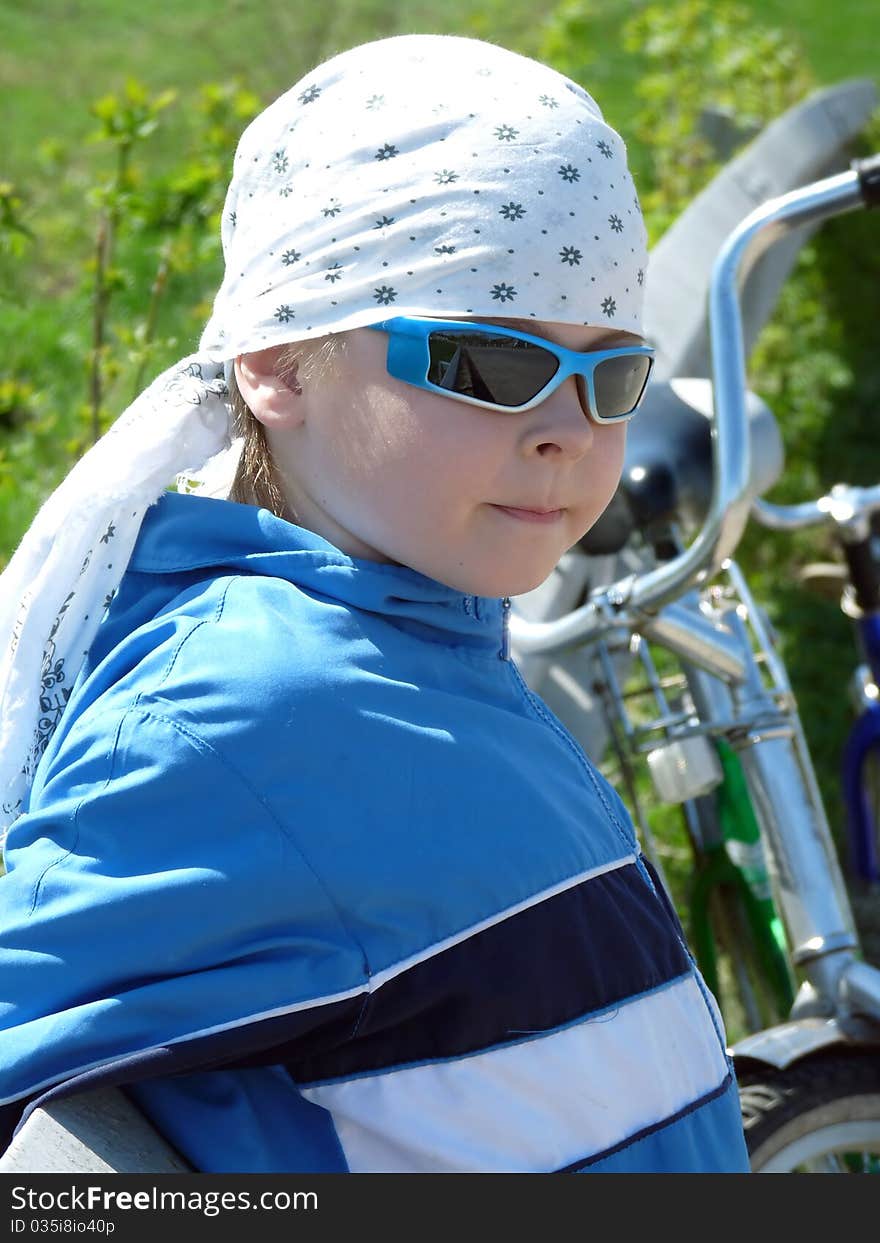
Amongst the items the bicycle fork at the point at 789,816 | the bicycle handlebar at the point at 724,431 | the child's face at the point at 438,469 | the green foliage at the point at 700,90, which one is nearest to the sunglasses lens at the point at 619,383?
the child's face at the point at 438,469

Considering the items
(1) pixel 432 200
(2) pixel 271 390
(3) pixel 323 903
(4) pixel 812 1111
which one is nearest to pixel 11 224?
(2) pixel 271 390

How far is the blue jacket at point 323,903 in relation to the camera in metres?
1.18

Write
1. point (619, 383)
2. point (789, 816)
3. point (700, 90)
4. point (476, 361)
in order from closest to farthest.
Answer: point (476, 361)
point (619, 383)
point (789, 816)
point (700, 90)

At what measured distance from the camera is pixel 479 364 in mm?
1366

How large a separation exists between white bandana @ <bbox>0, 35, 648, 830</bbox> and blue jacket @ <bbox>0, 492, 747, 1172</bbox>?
6cm


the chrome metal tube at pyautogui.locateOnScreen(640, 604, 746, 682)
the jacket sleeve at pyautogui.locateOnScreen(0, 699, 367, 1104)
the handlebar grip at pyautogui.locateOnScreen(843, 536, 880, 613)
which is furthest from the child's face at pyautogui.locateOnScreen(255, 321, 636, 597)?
the handlebar grip at pyautogui.locateOnScreen(843, 536, 880, 613)

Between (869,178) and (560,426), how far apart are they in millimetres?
1157

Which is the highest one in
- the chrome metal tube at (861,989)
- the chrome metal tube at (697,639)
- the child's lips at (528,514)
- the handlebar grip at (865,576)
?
the child's lips at (528,514)

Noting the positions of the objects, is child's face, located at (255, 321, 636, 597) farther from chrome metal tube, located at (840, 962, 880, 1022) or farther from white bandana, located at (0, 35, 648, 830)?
chrome metal tube, located at (840, 962, 880, 1022)

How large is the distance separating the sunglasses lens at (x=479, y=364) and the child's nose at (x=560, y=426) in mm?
36

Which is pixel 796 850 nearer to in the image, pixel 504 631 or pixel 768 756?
pixel 768 756

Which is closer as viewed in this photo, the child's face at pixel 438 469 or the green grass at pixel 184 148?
the child's face at pixel 438 469

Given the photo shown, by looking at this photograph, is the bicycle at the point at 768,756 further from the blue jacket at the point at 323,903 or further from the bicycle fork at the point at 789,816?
the blue jacket at the point at 323,903

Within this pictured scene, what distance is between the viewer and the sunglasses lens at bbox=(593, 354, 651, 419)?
1.44 m
